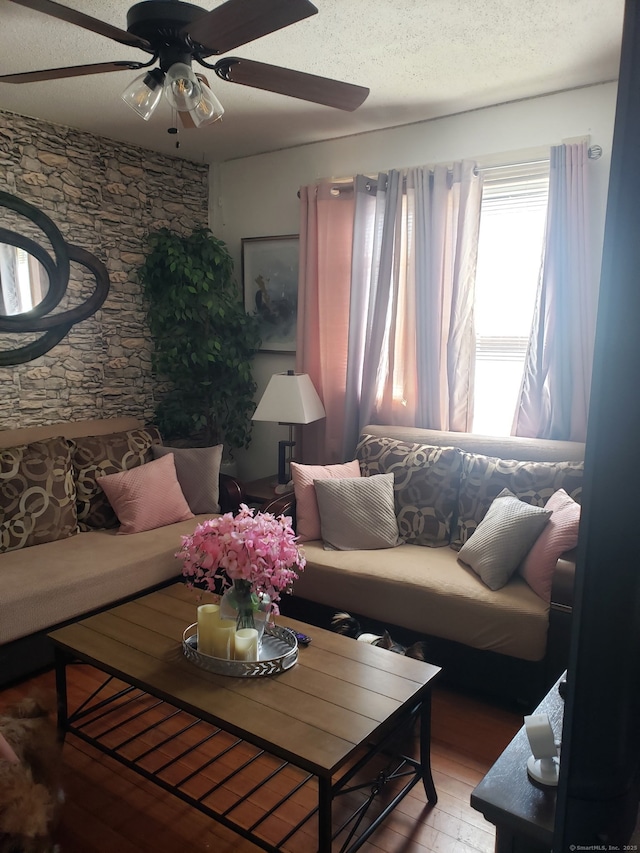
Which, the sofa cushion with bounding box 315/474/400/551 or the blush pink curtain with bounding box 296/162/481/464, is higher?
the blush pink curtain with bounding box 296/162/481/464

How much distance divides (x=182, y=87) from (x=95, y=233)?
213 cm

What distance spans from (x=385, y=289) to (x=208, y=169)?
5.81 feet

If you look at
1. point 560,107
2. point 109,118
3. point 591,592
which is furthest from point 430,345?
point 591,592

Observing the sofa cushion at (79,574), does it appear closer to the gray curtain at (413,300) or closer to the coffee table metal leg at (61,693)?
the coffee table metal leg at (61,693)

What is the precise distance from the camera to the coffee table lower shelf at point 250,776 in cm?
182

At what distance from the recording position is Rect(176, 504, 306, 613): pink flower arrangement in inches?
76.9

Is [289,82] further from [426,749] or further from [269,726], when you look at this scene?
[426,749]

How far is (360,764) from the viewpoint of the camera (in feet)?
5.71

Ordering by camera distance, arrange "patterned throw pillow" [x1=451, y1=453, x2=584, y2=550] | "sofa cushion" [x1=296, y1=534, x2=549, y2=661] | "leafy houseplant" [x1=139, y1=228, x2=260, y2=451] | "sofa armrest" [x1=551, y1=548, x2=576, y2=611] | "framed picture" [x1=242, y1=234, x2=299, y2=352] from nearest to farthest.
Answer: "sofa armrest" [x1=551, y1=548, x2=576, y2=611], "sofa cushion" [x1=296, y1=534, x2=549, y2=661], "patterned throw pillow" [x1=451, y1=453, x2=584, y2=550], "leafy houseplant" [x1=139, y1=228, x2=260, y2=451], "framed picture" [x1=242, y1=234, x2=299, y2=352]

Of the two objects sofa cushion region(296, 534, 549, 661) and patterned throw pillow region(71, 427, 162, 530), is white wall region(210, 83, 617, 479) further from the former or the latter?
sofa cushion region(296, 534, 549, 661)

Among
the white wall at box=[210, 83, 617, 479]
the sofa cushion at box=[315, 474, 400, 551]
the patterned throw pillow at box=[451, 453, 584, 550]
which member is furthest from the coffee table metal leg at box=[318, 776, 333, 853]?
the white wall at box=[210, 83, 617, 479]

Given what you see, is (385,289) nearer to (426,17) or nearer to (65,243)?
(426,17)

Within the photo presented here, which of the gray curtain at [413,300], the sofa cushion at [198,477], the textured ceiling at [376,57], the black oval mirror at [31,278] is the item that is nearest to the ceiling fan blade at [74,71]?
the textured ceiling at [376,57]

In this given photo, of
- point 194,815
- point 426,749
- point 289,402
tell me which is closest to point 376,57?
point 289,402
